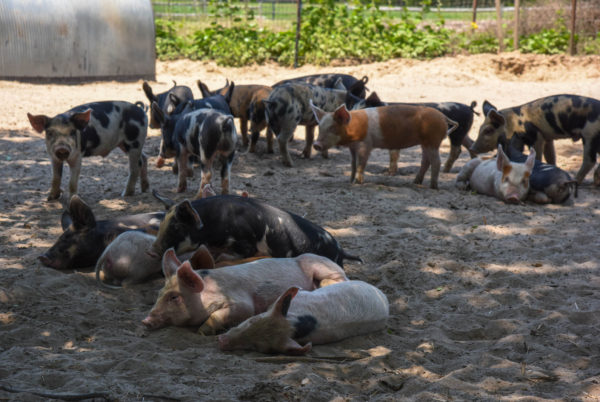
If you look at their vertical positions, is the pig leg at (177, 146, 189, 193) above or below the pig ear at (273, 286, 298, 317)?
above

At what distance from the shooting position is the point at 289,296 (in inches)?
144

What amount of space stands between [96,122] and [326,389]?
182 inches

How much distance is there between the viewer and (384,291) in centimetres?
498

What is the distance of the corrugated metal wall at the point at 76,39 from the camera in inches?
582

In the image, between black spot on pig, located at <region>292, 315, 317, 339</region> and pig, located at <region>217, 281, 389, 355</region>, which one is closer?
pig, located at <region>217, 281, 389, 355</region>

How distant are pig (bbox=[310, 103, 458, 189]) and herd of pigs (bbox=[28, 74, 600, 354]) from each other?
0.01 metres

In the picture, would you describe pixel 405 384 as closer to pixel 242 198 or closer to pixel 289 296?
pixel 289 296

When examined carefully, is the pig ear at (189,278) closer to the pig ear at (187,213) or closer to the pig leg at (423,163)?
the pig ear at (187,213)

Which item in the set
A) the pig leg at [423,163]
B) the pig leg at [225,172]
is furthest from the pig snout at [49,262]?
the pig leg at [423,163]

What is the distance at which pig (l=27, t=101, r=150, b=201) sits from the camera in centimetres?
671

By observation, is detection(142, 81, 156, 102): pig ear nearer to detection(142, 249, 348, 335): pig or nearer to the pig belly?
the pig belly

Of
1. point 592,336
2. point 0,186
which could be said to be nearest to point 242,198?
point 592,336

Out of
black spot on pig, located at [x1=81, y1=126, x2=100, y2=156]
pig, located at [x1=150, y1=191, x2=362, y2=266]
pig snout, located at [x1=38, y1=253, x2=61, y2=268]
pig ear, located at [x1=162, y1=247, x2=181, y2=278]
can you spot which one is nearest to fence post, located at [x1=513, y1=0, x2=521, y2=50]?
black spot on pig, located at [x1=81, y1=126, x2=100, y2=156]

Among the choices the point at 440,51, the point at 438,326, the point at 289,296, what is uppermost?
the point at 440,51
